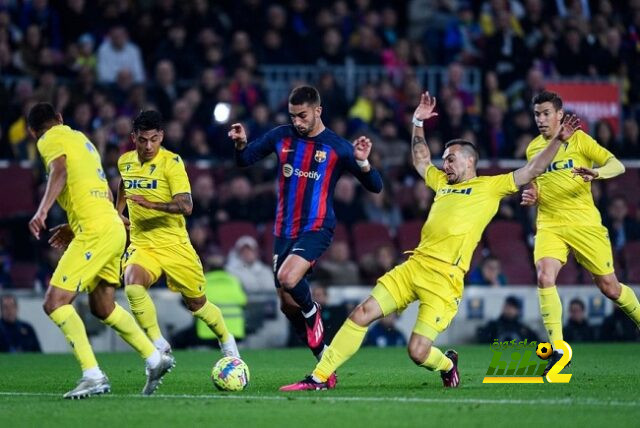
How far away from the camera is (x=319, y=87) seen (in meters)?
20.9

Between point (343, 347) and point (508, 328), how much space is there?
8197mm

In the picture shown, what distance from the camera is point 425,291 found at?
35.3ft

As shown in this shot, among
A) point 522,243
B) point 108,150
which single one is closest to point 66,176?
point 108,150

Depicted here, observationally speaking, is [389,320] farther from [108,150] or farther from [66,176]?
[66,176]

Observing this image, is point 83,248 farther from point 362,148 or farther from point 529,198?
point 529,198

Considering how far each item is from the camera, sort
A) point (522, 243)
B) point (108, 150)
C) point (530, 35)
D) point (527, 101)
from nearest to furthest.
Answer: point (108, 150) → point (522, 243) → point (527, 101) → point (530, 35)

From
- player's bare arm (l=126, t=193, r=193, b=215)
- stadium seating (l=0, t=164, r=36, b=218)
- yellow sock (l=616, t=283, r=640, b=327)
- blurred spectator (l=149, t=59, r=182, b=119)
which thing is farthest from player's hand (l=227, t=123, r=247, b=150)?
blurred spectator (l=149, t=59, r=182, b=119)

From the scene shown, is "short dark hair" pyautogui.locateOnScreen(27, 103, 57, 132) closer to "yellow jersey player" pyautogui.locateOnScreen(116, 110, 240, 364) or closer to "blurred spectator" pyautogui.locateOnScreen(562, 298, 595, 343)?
"yellow jersey player" pyautogui.locateOnScreen(116, 110, 240, 364)

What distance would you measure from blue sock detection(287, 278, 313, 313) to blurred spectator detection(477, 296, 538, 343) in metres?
7.12

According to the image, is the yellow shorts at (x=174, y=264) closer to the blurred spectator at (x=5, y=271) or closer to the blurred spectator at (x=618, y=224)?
the blurred spectator at (x=5, y=271)

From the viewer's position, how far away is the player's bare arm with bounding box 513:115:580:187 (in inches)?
418

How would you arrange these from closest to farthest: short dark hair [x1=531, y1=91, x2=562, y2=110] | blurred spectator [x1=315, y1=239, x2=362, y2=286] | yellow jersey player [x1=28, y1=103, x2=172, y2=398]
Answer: yellow jersey player [x1=28, y1=103, x2=172, y2=398] → short dark hair [x1=531, y1=91, x2=562, y2=110] → blurred spectator [x1=315, y1=239, x2=362, y2=286]

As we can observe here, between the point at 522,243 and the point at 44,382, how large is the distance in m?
9.70

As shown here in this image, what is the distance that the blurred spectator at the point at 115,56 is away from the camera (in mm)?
20609
